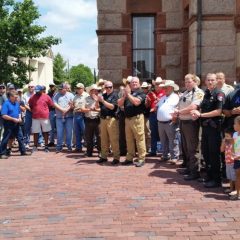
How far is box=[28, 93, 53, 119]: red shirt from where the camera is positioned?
1182 cm

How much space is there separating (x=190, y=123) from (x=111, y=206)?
253 cm

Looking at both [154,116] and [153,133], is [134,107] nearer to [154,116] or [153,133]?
[154,116]

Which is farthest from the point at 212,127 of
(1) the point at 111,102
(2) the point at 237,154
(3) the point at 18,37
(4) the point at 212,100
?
(3) the point at 18,37

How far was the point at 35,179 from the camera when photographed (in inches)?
323

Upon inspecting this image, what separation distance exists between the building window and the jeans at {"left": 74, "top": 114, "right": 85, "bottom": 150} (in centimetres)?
291

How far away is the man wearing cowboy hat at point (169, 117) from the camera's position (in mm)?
9352

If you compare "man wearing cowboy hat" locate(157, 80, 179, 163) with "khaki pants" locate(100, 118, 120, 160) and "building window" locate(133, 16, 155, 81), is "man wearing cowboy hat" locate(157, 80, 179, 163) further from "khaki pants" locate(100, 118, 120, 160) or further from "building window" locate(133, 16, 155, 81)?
"building window" locate(133, 16, 155, 81)

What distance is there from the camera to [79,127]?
11758 mm

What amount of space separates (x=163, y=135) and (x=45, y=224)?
4628mm

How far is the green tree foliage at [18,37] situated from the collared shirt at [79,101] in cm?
1100

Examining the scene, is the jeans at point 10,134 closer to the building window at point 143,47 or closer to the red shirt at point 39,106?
the red shirt at point 39,106

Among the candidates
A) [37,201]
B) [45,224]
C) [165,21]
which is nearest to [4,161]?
[37,201]

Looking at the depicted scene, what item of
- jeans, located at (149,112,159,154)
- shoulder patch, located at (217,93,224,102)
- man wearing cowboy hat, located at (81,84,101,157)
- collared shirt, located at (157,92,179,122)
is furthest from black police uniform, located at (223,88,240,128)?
man wearing cowboy hat, located at (81,84,101,157)

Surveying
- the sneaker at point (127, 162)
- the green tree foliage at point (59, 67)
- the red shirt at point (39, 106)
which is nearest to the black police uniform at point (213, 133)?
the sneaker at point (127, 162)
